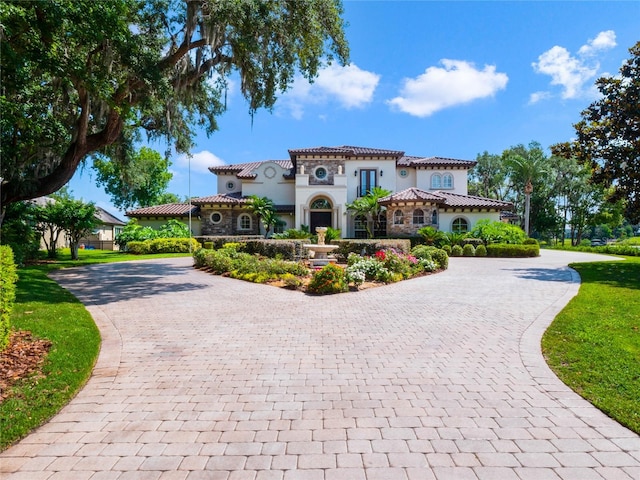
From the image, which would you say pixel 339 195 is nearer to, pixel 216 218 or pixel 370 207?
pixel 370 207

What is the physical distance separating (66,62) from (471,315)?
464 inches

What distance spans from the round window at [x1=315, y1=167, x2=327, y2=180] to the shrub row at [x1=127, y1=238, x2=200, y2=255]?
1083 cm

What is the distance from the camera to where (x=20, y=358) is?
4.37 metres

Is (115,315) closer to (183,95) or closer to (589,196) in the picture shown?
(183,95)

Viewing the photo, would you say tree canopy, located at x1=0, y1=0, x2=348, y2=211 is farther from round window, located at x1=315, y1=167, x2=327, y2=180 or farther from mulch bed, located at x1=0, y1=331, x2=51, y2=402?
round window, located at x1=315, y1=167, x2=327, y2=180

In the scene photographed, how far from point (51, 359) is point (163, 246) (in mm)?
20779

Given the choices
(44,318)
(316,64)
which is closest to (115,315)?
(44,318)

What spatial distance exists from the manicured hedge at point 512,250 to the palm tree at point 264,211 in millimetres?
16539

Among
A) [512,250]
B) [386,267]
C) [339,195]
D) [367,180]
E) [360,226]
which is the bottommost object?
[386,267]

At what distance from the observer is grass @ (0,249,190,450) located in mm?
3112

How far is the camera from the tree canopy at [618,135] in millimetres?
13056

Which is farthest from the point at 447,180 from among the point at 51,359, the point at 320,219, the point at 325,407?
the point at 51,359

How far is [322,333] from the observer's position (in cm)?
575

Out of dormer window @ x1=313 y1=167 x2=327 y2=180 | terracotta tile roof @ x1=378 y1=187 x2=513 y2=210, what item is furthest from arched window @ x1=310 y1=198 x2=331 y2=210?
terracotta tile roof @ x1=378 y1=187 x2=513 y2=210
